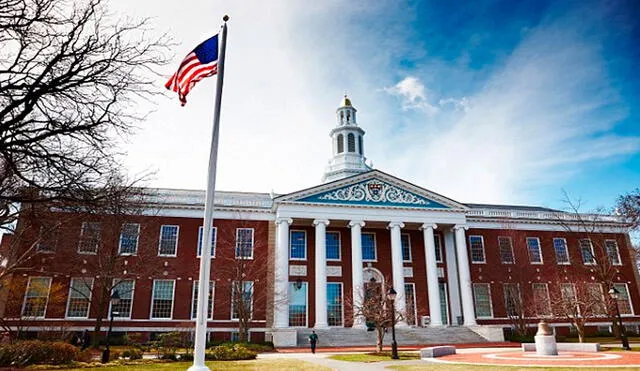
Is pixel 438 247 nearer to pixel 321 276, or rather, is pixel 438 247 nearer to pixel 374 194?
pixel 374 194

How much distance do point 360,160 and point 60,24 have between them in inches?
1569

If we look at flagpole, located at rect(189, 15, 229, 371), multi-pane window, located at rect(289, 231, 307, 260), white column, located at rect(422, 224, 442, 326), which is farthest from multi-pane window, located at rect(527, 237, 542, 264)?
flagpole, located at rect(189, 15, 229, 371)

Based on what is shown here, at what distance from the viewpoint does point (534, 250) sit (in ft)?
137

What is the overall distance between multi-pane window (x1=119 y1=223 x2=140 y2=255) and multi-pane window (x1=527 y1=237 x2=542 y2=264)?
114 feet

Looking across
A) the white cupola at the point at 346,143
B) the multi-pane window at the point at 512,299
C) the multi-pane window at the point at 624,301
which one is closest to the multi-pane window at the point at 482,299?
Result: the multi-pane window at the point at 512,299

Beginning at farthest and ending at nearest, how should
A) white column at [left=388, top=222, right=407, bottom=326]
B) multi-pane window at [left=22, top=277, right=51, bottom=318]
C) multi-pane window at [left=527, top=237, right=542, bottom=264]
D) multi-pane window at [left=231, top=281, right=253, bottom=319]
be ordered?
multi-pane window at [left=527, top=237, right=542, bottom=264] → white column at [left=388, top=222, right=407, bottom=326] → multi-pane window at [left=22, top=277, right=51, bottom=318] → multi-pane window at [left=231, top=281, right=253, bottom=319]

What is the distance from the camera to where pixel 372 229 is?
129 feet

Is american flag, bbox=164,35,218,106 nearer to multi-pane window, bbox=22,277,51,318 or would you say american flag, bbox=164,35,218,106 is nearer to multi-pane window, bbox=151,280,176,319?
multi-pane window, bbox=151,280,176,319

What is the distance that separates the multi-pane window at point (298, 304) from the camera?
3512 centimetres

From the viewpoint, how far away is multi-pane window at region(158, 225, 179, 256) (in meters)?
35.3

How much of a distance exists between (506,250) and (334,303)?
17607 millimetres

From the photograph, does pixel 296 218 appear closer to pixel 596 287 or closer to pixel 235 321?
pixel 235 321

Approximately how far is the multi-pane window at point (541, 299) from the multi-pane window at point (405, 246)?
420 inches

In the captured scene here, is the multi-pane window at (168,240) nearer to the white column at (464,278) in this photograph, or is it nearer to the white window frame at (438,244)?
the white window frame at (438,244)
